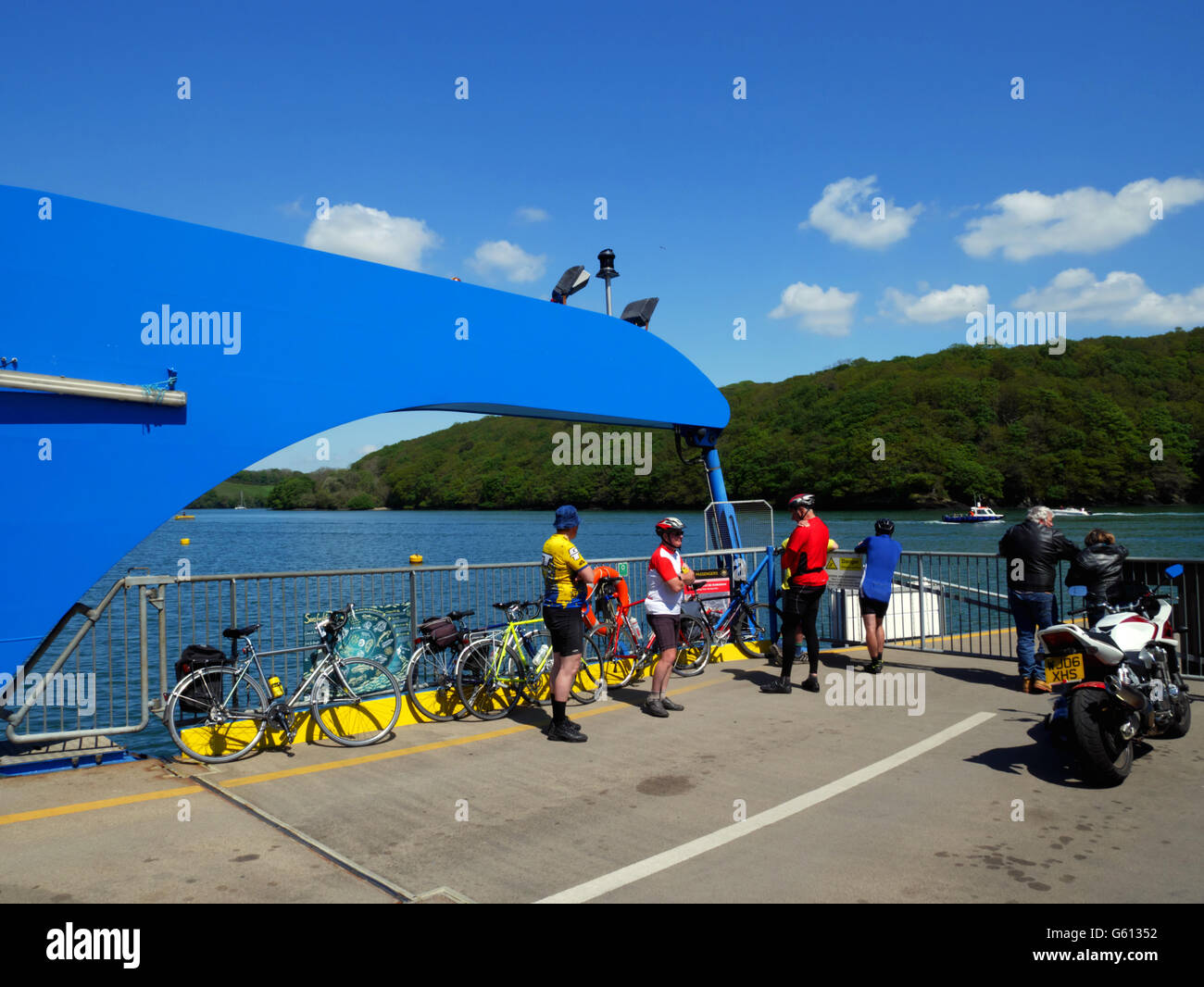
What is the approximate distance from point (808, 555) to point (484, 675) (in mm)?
3493

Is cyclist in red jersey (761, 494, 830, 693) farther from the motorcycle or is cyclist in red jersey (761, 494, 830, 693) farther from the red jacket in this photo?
the motorcycle

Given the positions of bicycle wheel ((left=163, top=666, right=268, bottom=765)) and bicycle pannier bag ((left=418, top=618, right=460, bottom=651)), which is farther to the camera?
bicycle pannier bag ((left=418, top=618, right=460, bottom=651))

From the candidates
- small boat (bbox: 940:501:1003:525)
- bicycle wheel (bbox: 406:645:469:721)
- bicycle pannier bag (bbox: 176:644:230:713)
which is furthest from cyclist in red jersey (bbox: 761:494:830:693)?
small boat (bbox: 940:501:1003:525)

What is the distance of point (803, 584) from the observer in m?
8.29

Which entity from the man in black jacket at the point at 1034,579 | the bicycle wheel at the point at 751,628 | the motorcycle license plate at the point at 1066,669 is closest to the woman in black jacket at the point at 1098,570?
the man in black jacket at the point at 1034,579

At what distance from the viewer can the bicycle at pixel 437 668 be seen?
276 inches

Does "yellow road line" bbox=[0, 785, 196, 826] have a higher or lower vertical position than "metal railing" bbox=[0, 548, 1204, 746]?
lower

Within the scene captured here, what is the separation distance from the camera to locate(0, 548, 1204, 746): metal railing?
5.45 meters

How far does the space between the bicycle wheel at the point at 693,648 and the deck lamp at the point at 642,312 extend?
140 inches

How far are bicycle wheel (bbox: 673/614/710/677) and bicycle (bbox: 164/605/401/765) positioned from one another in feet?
11.9

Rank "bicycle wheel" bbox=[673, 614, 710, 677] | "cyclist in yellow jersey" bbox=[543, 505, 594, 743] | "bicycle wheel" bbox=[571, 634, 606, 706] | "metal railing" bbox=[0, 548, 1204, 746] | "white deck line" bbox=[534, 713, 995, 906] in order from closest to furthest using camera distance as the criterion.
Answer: "white deck line" bbox=[534, 713, 995, 906] < "metal railing" bbox=[0, 548, 1204, 746] < "cyclist in yellow jersey" bbox=[543, 505, 594, 743] < "bicycle wheel" bbox=[571, 634, 606, 706] < "bicycle wheel" bbox=[673, 614, 710, 677]

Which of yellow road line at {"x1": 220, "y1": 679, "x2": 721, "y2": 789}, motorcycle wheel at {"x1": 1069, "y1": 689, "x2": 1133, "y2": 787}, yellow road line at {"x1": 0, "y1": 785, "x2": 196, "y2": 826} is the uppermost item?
motorcycle wheel at {"x1": 1069, "y1": 689, "x2": 1133, "y2": 787}
